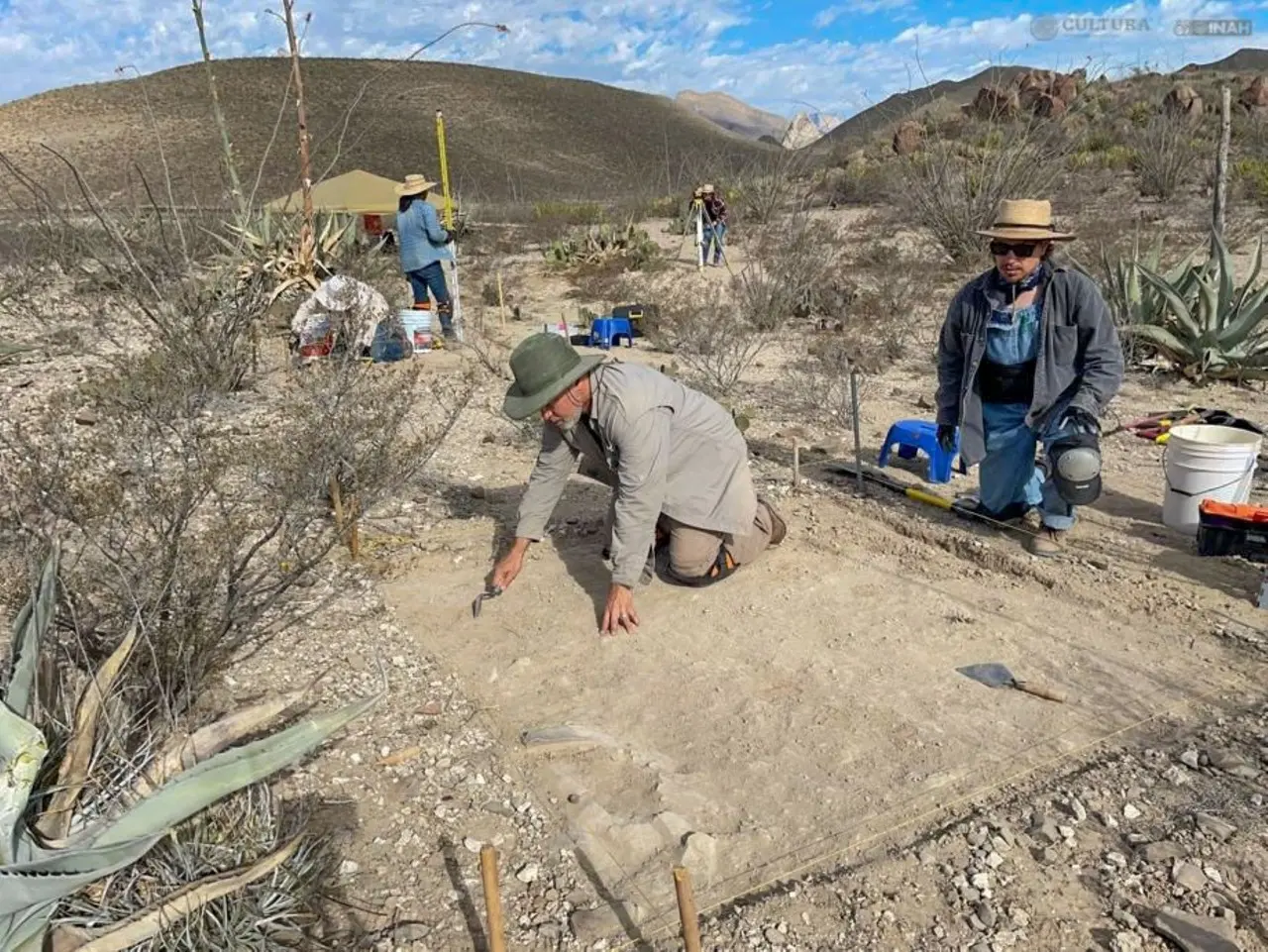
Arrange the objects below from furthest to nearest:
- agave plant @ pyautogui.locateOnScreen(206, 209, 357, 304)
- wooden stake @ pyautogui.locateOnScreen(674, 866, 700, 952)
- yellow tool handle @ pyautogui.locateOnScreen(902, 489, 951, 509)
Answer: agave plant @ pyautogui.locateOnScreen(206, 209, 357, 304) → yellow tool handle @ pyautogui.locateOnScreen(902, 489, 951, 509) → wooden stake @ pyautogui.locateOnScreen(674, 866, 700, 952)

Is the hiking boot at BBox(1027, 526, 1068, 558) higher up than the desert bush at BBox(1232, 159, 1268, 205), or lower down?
lower down

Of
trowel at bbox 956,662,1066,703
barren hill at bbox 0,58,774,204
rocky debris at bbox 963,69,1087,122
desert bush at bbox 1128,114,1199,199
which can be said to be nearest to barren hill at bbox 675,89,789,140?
barren hill at bbox 0,58,774,204

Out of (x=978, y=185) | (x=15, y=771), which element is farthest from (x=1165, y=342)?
(x=15, y=771)

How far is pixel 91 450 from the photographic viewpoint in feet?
11.9

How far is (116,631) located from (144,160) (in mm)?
39474

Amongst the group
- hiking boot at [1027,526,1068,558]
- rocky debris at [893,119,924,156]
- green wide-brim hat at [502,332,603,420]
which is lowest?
hiking boot at [1027,526,1068,558]

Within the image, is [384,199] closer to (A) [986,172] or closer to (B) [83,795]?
(A) [986,172]

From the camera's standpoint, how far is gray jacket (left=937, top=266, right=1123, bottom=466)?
377cm

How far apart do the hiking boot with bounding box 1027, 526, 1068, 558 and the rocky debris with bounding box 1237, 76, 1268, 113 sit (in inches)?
1042

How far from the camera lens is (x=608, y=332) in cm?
838

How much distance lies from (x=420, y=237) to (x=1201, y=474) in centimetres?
638

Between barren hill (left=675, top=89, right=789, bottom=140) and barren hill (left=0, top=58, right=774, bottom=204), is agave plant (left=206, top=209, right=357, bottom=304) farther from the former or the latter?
barren hill (left=675, top=89, right=789, bottom=140)

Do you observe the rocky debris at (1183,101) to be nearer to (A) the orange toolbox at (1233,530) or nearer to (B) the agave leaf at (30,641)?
(A) the orange toolbox at (1233,530)

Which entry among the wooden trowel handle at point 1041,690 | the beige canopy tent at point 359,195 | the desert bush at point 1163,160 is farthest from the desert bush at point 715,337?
the desert bush at point 1163,160
